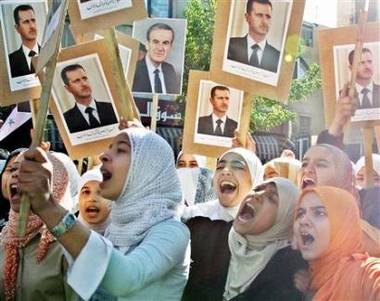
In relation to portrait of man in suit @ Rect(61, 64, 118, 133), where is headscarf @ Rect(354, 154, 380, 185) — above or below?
below

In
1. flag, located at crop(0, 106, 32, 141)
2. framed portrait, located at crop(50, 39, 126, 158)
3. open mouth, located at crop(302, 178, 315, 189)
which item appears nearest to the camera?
open mouth, located at crop(302, 178, 315, 189)

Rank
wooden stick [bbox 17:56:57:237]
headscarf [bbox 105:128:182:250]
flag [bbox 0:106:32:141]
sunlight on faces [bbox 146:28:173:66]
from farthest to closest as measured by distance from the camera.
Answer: flag [bbox 0:106:32:141] → sunlight on faces [bbox 146:28:173:66] → headscarf [bbox 105:128:182:250] → wooden stick [bbox 17:56:57:237]

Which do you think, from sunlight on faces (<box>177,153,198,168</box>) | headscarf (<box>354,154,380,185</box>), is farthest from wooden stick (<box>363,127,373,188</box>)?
sunlight on faces (<box>177,153,198,168</box>)

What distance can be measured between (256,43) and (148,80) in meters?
1.16

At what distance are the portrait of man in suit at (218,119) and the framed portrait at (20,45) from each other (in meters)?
0.88

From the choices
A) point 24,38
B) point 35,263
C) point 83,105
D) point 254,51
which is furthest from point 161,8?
point 35,263

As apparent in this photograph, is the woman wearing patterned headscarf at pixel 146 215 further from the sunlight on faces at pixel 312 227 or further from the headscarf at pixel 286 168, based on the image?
the headscarf at pixel 286 168

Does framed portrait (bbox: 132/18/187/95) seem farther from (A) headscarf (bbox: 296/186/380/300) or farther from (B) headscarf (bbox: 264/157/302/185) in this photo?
(A) headscarf (bbox: 296/186/380/300)

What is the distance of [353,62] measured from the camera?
258 centimetres

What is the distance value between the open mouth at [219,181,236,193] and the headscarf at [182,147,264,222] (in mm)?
69

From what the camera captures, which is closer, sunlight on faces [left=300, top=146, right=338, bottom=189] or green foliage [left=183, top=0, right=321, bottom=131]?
sunlight on faces [left=300, top=146, right=338, bottom=189]

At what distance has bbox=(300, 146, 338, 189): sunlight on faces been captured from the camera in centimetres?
252

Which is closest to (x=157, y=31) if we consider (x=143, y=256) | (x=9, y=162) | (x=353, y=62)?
(x=9, y=162)

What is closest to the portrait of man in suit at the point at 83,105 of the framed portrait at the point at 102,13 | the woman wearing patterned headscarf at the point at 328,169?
the framed portrait at the point at 102,13
